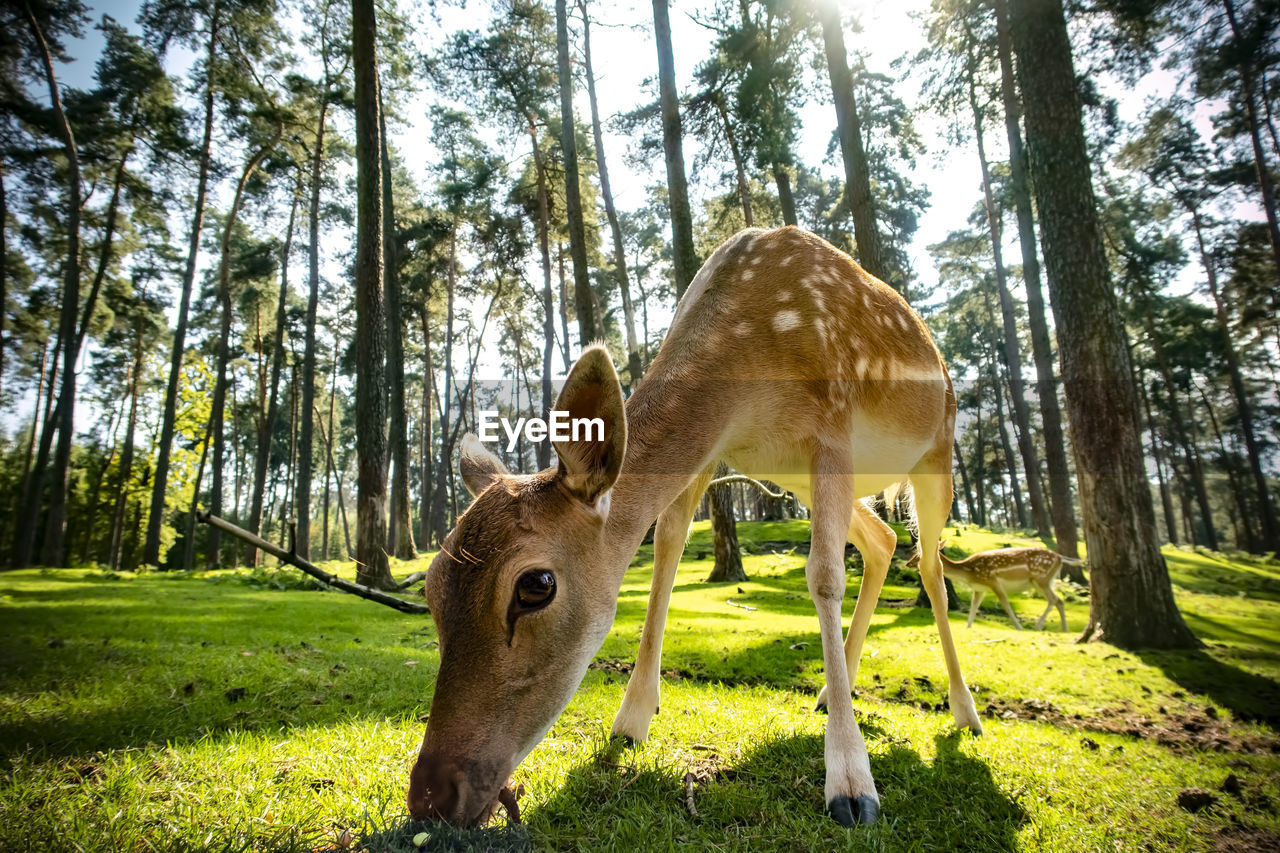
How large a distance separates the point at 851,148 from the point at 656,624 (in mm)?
10413

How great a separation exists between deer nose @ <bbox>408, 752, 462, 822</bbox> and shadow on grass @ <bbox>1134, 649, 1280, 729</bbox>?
20.6ft

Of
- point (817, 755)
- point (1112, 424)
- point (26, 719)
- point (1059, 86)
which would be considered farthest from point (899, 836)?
point (1059, 86)

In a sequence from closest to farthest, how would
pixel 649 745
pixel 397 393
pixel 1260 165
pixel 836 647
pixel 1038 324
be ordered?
pixel 836 647, pixel 649 745, pixel 1260 165, pixel 1038 324, pixel 397 393

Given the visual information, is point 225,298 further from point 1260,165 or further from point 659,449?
point 1260,165

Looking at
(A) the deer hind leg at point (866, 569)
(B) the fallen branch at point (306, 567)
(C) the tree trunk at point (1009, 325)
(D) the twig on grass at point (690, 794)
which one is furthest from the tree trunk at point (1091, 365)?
(C) the tree trunk at point (1009, 325)

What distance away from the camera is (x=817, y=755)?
9.63 feet

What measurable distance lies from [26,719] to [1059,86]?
11.6 meters

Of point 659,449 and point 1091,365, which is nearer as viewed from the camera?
point 659,449

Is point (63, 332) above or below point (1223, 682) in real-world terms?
above

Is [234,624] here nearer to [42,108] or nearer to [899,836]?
[42,108]

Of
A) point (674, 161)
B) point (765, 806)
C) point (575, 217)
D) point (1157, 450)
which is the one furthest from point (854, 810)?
point (1157, 450)

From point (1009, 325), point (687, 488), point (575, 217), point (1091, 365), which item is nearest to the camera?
point (687, 488)

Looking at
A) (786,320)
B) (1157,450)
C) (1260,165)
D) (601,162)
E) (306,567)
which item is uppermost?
(601,162)

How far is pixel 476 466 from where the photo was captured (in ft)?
9.05
